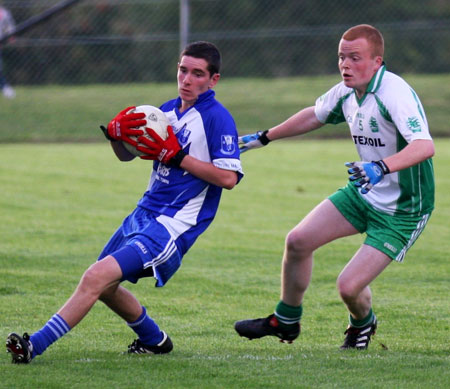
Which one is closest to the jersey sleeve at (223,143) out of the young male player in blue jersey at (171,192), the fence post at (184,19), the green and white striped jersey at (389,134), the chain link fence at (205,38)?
the young male player in blue jersey at (171,192)

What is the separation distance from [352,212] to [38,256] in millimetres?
3852

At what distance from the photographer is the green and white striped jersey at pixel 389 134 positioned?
5211 millimetres

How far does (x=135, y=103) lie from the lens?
2186 cm

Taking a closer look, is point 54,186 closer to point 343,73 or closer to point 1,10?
point 343,73

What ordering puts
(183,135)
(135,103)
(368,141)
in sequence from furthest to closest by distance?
(135,103) < (368,141) < (183,135)

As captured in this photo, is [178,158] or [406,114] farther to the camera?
[406,114]

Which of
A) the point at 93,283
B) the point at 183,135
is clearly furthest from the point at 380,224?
the point at 93,283

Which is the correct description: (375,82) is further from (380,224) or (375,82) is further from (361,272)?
(361,272)

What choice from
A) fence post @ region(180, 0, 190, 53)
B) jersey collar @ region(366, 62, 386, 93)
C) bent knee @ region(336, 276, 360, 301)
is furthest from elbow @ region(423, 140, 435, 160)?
fence post @ region(180, 0, 190, 53)

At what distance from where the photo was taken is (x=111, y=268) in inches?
191

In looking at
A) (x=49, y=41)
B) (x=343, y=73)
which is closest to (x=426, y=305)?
(x=343, y=73)

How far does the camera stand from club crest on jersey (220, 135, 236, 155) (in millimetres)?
5082

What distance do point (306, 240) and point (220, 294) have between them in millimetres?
1952

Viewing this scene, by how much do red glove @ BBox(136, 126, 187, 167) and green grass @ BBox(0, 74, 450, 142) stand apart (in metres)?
13.9
